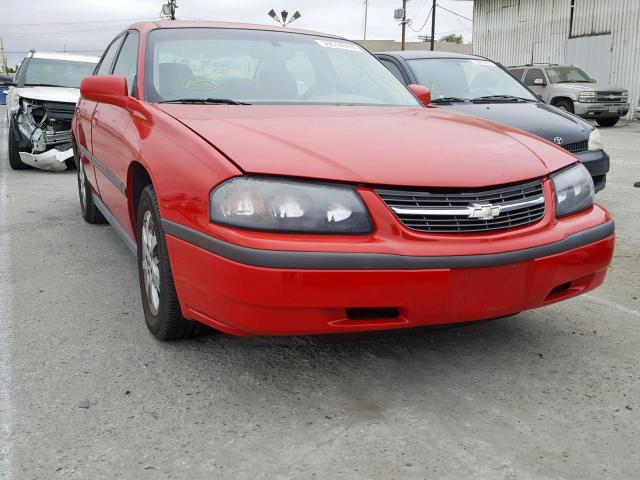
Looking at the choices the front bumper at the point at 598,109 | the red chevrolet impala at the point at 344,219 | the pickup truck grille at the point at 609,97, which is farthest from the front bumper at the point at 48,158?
the pickup truck grille at the point at 609,97

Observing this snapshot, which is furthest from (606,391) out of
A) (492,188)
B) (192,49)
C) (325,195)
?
(192,49)

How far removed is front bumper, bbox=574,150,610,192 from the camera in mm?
5998

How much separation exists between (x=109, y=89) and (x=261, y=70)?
791 mm

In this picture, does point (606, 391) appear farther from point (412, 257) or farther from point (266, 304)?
point (266, 304)

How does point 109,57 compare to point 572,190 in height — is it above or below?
above

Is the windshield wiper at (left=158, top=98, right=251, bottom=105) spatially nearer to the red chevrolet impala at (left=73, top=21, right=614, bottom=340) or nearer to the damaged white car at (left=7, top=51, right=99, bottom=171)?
the red chevrolet impala at (left=73, top=21, right=614, bottom=340)

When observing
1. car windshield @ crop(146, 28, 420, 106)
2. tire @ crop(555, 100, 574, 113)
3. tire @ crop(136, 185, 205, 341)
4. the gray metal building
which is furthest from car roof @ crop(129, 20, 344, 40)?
the gray metal building

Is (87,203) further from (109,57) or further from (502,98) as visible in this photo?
(502,98)

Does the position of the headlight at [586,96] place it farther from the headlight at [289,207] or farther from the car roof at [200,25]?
the headlight at [289,207]

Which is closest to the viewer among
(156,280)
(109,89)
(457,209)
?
(457,209)

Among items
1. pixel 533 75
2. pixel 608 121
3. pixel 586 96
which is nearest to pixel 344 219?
pixel 586 96

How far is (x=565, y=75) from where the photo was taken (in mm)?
18641

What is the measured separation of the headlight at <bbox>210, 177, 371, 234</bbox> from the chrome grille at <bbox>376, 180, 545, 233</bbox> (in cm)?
14

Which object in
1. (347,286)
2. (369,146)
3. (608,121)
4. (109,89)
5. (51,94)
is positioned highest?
(109,89)
